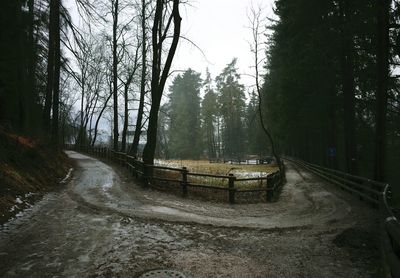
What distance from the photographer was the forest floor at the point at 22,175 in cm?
882

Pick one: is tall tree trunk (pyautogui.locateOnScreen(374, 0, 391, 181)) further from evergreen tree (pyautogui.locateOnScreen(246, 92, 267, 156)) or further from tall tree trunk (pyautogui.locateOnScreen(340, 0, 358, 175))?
evergreen tree (pyautogui.locateOnScreen(246, 92, 267, 156))

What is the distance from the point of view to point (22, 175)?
11469 mm

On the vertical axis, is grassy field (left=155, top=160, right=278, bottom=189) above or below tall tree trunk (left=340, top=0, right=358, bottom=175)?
below

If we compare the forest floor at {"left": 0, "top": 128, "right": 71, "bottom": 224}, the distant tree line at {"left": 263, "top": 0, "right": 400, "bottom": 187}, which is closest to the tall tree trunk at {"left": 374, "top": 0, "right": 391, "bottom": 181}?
the distant tree line at {"left": 263, "top": 0, "right": 400, "bottom": 187}

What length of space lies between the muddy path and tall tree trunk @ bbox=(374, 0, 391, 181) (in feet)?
7.86

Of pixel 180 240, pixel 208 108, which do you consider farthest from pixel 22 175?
pixel 208 108

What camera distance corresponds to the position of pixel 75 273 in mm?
5301

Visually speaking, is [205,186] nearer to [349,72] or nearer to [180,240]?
[180,240]

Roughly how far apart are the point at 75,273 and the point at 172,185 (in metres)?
10.0

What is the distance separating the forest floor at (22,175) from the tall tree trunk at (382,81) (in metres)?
11.8

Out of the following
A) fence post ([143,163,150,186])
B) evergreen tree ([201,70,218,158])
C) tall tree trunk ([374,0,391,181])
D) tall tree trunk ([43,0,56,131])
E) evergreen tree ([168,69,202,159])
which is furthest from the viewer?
evergreen tree ([201,70,218,158])

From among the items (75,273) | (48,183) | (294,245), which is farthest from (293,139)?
(75,273)

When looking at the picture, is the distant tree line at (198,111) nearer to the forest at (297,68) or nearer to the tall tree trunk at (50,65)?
the forest at (297,68)

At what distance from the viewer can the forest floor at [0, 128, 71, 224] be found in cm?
882
